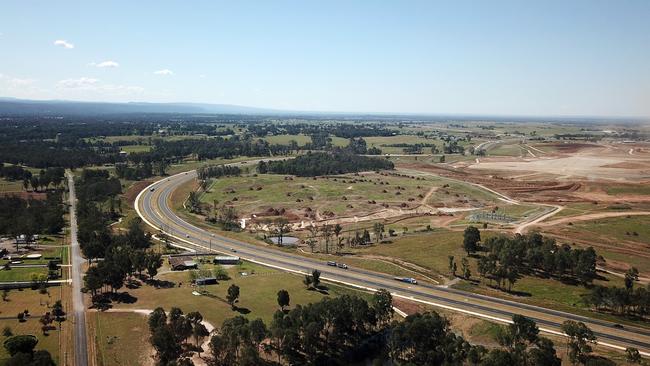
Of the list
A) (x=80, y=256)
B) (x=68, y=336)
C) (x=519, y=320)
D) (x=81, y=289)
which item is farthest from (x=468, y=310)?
(x=80, y=256)

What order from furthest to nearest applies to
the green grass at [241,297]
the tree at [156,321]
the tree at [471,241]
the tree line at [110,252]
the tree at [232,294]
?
the tree at [471,241] < the tree line at [110,252] < the tree at [232,294] < the green grass at [241,297] < the tree at [156,321]

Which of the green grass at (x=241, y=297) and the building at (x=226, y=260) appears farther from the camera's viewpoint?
the building at (x=226, y=260)

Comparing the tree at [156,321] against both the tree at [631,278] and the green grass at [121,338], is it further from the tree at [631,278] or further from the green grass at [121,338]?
the tree at [631,278]

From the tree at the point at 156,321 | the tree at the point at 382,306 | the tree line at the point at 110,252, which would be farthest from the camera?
the tree line at the point at 110,252

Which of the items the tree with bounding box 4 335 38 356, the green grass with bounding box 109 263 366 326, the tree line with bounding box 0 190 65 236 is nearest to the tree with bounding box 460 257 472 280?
the green grass with bounding box 109 263 366 326

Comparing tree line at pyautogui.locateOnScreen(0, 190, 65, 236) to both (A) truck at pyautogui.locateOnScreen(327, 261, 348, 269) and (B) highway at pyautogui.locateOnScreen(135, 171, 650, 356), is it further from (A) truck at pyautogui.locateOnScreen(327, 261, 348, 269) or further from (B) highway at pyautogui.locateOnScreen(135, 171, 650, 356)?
(A) truck at pyautogui.locateOnScreen(327, 261, 348, 269)

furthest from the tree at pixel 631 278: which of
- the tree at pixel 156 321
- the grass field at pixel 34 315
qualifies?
the grass field at pixel 34 315

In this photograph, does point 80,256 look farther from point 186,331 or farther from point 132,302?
point 186,331
